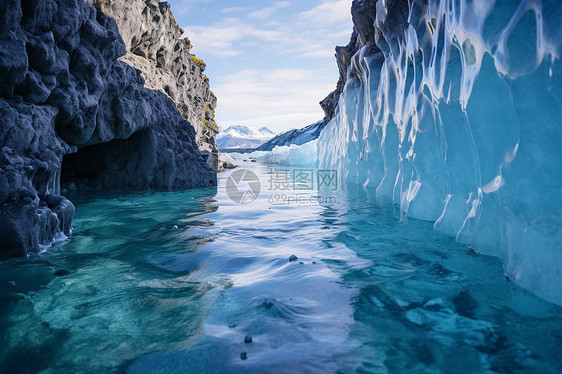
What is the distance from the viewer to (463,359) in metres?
1.78

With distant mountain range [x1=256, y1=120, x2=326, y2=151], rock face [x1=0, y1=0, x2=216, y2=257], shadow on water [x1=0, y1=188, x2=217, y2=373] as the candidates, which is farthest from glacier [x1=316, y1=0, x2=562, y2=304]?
distant mountain range [x1=256, y1=120, x2=326, y2=151]

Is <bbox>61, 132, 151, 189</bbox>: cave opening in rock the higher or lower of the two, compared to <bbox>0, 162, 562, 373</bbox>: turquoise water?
higher

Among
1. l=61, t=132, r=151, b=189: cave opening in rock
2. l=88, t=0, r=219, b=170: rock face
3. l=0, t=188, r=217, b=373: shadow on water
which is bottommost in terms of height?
l=0, t=188, r=217, b=373: shadow on water

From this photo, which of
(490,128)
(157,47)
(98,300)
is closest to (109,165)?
(157,47)

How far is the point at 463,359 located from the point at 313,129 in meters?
47.3

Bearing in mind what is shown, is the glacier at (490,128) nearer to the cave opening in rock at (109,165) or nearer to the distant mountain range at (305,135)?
the cave opening in rock at (109,165)

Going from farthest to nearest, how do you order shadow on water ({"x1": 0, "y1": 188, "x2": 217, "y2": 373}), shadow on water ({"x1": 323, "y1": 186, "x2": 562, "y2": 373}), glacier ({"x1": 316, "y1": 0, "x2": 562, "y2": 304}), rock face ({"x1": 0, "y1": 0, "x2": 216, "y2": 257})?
rock face ({"x1": 0, "y1": 0, "x2": 216, "y2": 257}), glacier ({"x1": 316, "y1": 0, "x2": 562, "y2": 304}), shadow on water ({"x1": 0, "y1": 188, "x2": 217, "y2": 373}), shadow on water ({"x1": 323, "y1": 186, "x2": 562, "y2": 373})

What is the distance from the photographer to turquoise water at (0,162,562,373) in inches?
70.7

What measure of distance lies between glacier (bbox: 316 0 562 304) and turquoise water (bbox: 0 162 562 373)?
0.30 meters

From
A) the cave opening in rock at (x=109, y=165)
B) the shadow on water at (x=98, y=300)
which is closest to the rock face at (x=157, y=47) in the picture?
the cave opening in rock at (x=109, y=165)

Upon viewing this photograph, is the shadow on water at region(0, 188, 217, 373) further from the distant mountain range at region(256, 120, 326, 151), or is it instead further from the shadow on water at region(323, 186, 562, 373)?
the distant mountain range at region(256, 120, 326, 151)

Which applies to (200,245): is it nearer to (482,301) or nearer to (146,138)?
(482,301)

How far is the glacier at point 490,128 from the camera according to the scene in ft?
8.12

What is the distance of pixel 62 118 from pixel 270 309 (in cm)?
470
